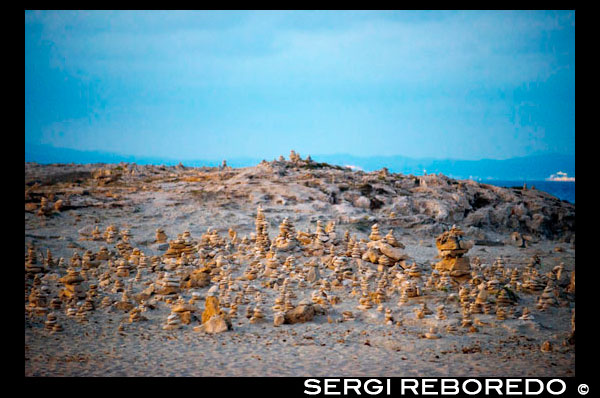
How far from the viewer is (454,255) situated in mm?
17031

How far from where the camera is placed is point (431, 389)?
407 inches

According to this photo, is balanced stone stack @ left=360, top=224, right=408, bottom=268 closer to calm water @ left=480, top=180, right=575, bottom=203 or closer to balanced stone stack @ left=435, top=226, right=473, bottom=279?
→ balanced stone stack @ left=435, top=226, right=473, bottom=279

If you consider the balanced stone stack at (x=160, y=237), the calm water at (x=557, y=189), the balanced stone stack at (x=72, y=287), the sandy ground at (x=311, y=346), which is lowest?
the sandy ground at (x=311, y=346)

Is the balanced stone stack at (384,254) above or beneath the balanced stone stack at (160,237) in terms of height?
beneath

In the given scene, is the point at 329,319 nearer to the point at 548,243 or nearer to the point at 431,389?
the point at 431,389

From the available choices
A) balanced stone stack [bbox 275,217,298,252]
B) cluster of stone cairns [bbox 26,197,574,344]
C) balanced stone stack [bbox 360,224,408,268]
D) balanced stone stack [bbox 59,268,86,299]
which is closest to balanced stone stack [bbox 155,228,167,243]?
cluster of stone cairns [bbox 26,197,574,344]

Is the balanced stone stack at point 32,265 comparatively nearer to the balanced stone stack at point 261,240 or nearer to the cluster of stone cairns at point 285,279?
the cluster of stone cairns at point 285,279

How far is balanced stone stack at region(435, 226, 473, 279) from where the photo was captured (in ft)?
55.1

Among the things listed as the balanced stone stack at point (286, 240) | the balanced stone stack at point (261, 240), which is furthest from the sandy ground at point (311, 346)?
the balanced stone stack at point (261, 240)

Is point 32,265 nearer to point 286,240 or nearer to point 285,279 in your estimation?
point 286,240

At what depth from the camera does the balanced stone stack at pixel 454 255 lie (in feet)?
55.1

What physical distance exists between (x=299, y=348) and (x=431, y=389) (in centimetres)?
309
